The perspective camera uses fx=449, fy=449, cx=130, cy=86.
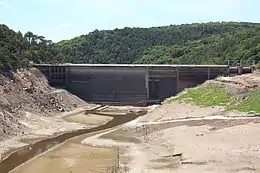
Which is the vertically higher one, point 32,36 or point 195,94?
point 32,36

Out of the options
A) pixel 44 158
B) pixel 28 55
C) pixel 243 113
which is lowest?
pixel 44 158

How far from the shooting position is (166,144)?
42.8 metres

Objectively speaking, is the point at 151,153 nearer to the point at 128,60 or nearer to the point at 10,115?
the point at 10,115

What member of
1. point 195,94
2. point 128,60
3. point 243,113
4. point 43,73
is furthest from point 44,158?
point 128,60

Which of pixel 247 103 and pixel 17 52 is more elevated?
pixel 17 52

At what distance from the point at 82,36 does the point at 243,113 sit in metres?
147

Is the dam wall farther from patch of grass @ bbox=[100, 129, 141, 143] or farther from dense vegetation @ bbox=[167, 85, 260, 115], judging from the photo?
patch of grass @ bbox=[100, 129, 141, 143]

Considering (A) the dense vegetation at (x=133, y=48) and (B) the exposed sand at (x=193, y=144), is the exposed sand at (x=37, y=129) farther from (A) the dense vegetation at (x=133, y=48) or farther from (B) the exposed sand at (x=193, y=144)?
(A) the dense vegetation at (x=133, y=48)

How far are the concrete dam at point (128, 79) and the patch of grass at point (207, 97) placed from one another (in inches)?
536

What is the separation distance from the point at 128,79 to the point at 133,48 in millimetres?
86233

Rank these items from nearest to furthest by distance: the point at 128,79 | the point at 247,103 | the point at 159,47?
the point at 247,103 → the point at 128,79 → the point at 159,47

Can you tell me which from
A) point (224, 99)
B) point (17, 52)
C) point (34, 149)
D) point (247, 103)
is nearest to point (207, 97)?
point (224, 99)

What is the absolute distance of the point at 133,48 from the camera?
587 ft

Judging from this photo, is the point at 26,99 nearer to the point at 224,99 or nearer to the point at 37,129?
the point at 37,129
